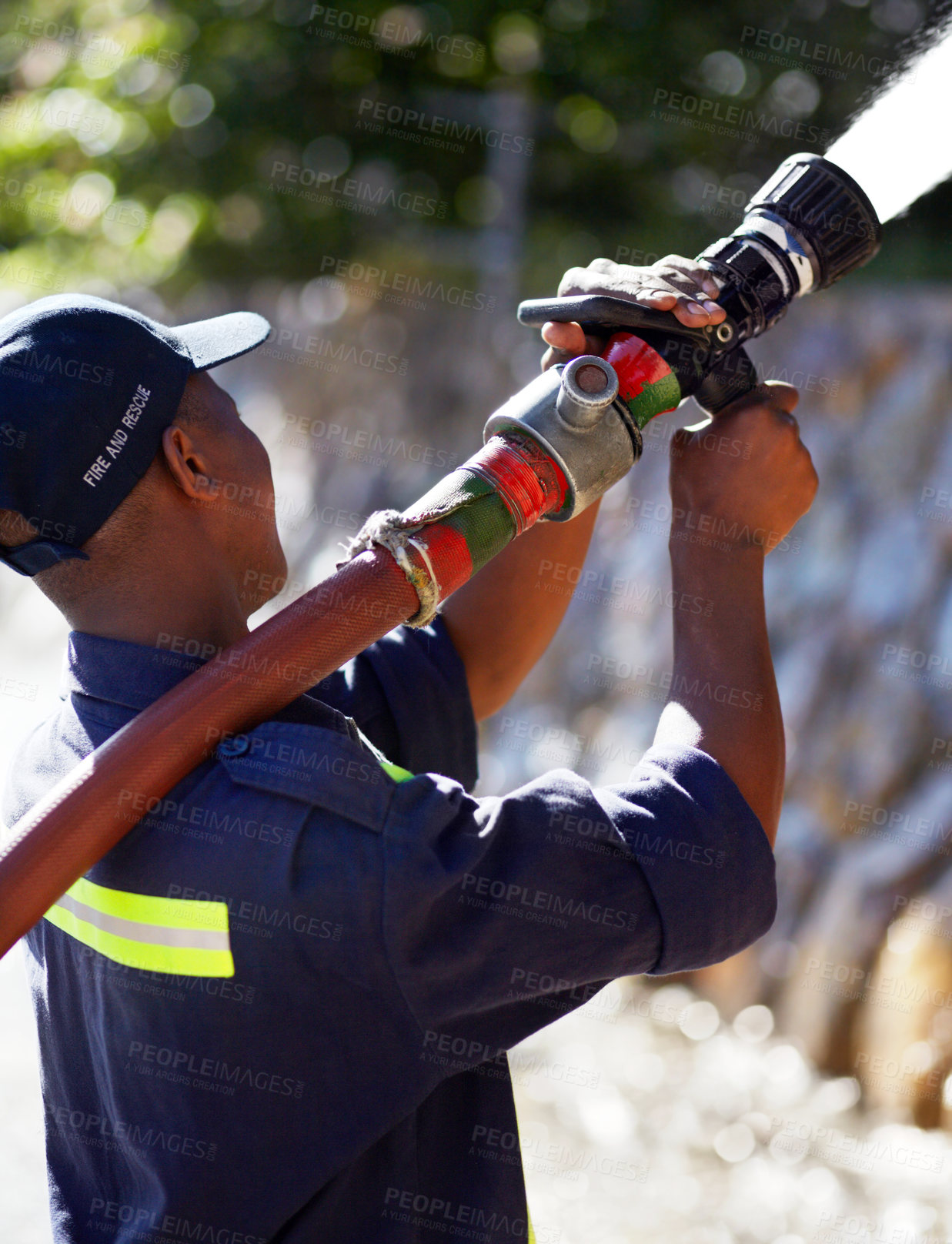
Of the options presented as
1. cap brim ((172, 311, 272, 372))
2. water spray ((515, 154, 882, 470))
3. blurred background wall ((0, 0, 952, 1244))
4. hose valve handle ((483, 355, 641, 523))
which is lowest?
blurred background wall ((0, 0, 952, 1244))

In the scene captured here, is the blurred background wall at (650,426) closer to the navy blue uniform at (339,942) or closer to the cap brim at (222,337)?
the cap brim at (222,337)

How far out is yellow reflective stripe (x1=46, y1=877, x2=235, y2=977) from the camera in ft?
4.05

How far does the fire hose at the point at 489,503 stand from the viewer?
1199 millimetres

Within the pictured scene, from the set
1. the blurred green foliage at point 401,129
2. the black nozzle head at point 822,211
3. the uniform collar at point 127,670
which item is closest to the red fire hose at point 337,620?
the uniform collar at point 127,670

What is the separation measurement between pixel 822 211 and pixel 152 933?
131 centimetres

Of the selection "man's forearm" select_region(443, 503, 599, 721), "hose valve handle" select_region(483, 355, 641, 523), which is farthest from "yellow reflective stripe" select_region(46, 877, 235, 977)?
"man's forearm" select_region(443, 503, 599, 721)

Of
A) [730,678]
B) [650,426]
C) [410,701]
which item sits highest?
[730,678]

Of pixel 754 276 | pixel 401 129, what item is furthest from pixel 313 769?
pixel 401 129

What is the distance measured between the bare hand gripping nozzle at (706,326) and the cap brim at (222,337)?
40cm

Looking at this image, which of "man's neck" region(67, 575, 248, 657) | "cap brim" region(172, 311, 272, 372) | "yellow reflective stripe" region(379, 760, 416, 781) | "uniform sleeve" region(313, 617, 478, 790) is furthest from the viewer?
"uniform sleeve" region(313, 617, 478, 790)

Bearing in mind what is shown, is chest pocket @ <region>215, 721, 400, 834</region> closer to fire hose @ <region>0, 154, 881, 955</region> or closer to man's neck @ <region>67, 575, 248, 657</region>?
fire hose @ <region>0, 154, 881, 955</region>

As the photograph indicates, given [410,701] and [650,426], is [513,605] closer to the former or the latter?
[410,701]

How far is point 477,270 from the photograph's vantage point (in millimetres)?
5031

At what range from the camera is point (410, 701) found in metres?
1.82
